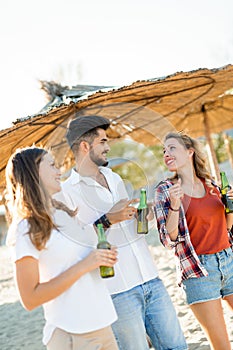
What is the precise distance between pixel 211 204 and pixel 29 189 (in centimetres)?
134

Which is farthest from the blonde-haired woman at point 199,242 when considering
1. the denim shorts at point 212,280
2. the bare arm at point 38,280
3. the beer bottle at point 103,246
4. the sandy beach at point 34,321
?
the sandy beach at point 34,321

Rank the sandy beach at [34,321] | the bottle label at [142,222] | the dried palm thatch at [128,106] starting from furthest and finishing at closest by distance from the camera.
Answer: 1. the sandy beach at [34,321]
2. the dried palm thatch at [128,106]
3. the bottle label at [142,222]

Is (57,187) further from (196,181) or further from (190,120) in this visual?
(190,120)

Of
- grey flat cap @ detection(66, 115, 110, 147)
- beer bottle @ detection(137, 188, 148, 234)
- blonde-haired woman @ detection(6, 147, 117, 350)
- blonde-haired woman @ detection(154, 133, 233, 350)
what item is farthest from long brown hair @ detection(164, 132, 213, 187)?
blonde-haired woman @ detection(6, 147, 117, 350)

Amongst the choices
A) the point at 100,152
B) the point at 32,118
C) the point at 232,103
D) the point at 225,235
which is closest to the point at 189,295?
the point at 225,235

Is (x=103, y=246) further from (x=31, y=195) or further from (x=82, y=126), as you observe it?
(x=82, y=126)

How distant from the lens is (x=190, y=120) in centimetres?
726

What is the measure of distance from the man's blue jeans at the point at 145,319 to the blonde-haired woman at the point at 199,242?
0.27 meters

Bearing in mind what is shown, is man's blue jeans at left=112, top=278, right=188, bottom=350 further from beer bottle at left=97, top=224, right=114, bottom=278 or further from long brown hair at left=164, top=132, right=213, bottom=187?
long brown hair at left=164, top=132, right=213, bottom=187

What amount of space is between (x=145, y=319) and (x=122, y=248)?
385mm

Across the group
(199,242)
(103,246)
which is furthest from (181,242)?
(103,246)

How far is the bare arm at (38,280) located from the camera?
6.98 feet

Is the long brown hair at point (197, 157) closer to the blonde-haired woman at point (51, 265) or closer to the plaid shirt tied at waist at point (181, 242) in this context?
the plaid shirt tied at waist at point (181, 242)

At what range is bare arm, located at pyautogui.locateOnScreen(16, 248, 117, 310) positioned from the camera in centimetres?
213
